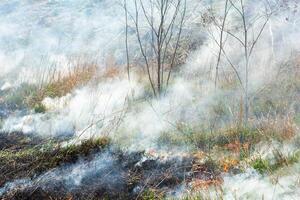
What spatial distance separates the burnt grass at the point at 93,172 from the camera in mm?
4348

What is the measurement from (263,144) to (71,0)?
731 centimetres

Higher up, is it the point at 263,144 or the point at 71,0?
the point at 71,0

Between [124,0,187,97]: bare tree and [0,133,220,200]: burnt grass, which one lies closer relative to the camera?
[0,133,220,200]: burnt grass

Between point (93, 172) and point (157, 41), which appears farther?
point (157, 41)

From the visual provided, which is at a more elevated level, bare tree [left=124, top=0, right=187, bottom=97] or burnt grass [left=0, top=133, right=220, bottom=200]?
bare tree [left=124, top=0, right=187, bottom=97]

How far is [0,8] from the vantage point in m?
10.8

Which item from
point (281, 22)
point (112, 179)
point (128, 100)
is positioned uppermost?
point (281, 22)

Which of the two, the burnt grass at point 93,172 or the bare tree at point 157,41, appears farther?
the bare tree at point 157,41

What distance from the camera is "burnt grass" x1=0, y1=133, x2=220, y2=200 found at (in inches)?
171

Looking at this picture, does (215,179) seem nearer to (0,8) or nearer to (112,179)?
(112,179)

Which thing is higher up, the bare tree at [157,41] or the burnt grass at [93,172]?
the bare tree at [157,41]

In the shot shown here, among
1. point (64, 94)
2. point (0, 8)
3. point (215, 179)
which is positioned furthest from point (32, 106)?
point (0, 8)

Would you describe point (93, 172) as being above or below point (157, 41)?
below

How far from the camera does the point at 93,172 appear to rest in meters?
4.77
